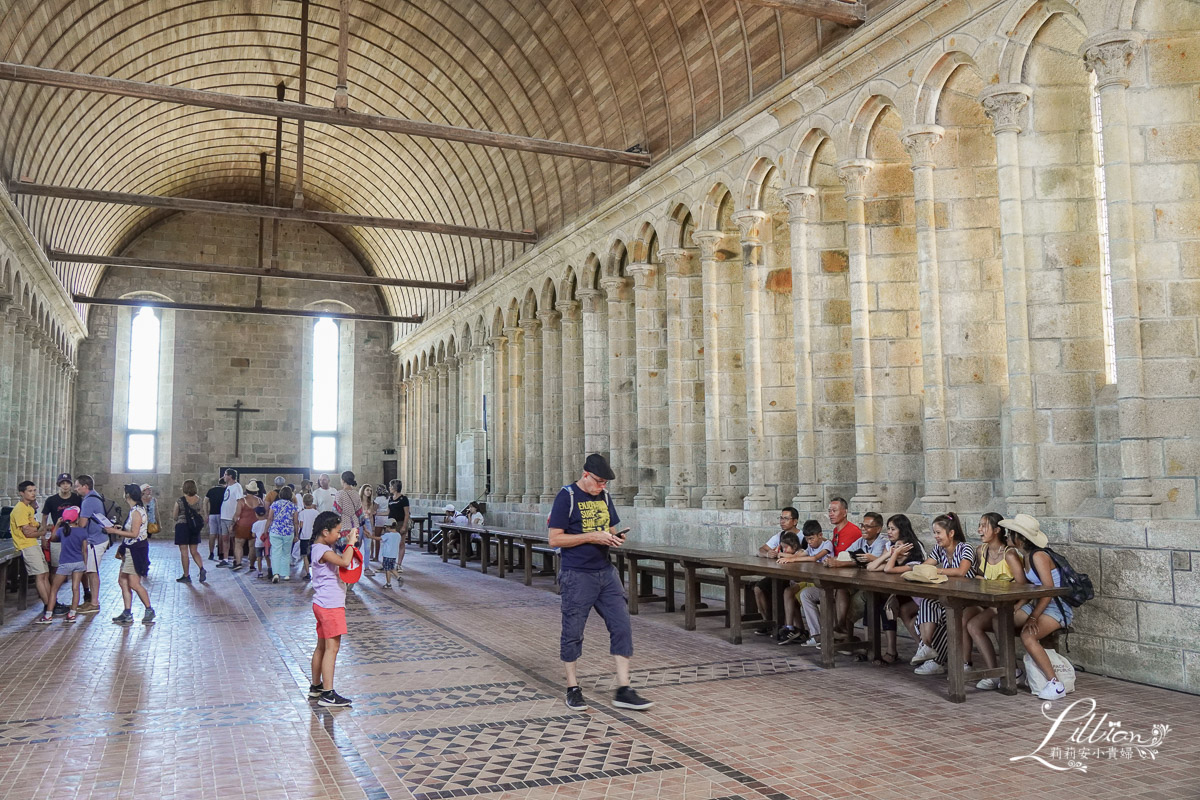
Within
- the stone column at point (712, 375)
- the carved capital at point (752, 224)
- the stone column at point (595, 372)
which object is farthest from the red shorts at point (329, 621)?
the stone column at point (595, 372)

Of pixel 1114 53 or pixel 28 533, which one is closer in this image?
pixel 1114 53

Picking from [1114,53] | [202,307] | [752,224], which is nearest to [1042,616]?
[1114,53]

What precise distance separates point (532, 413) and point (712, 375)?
8.51 metres

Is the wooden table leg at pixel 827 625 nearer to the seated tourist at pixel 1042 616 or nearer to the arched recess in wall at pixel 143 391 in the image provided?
the seated tourist at pixel 1042 616

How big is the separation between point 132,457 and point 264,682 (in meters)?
27.0

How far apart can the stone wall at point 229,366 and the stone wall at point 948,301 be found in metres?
18.5

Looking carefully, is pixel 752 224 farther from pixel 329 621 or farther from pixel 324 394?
pixel 324 394

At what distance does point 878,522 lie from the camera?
9.96 m

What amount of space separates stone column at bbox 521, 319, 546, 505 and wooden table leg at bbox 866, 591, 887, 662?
13876 millimetres

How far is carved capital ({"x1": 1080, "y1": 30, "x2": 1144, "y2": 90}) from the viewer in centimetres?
840

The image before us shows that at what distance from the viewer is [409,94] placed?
2264 centimetres

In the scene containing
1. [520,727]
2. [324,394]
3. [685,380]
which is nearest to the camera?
[520,727]

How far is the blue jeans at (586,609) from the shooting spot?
7.50m

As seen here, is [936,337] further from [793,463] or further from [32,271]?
[32,271]
